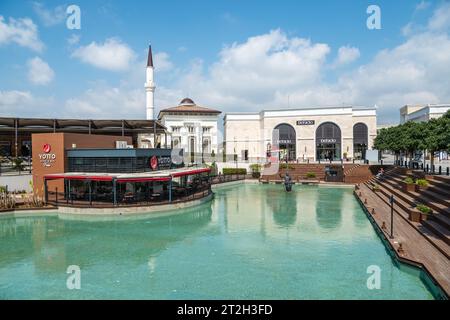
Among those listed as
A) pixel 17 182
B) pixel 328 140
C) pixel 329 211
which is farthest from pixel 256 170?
pixel 17 182

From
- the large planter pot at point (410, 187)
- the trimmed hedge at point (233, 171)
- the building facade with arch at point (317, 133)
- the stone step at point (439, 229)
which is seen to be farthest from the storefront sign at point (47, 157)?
the building facade with arch at point (317, 133)

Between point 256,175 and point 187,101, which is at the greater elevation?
point 187,101

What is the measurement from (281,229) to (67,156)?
2212 centimetres

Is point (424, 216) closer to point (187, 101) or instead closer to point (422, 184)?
point (422, 184)

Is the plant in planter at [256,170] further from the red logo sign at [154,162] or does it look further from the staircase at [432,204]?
the red logo sign at [154,162]

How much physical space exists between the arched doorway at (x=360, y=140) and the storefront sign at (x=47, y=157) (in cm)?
5093

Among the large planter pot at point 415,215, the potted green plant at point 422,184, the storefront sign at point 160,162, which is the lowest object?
the large planter pot at point 415,215

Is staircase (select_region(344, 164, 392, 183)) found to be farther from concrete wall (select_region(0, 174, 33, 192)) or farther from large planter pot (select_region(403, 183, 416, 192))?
concrete wall (select_region(0, 174, 33, 192))

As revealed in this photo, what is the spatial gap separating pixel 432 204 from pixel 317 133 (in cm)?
4275

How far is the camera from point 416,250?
1484cm

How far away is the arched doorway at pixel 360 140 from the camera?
61.0 metres
